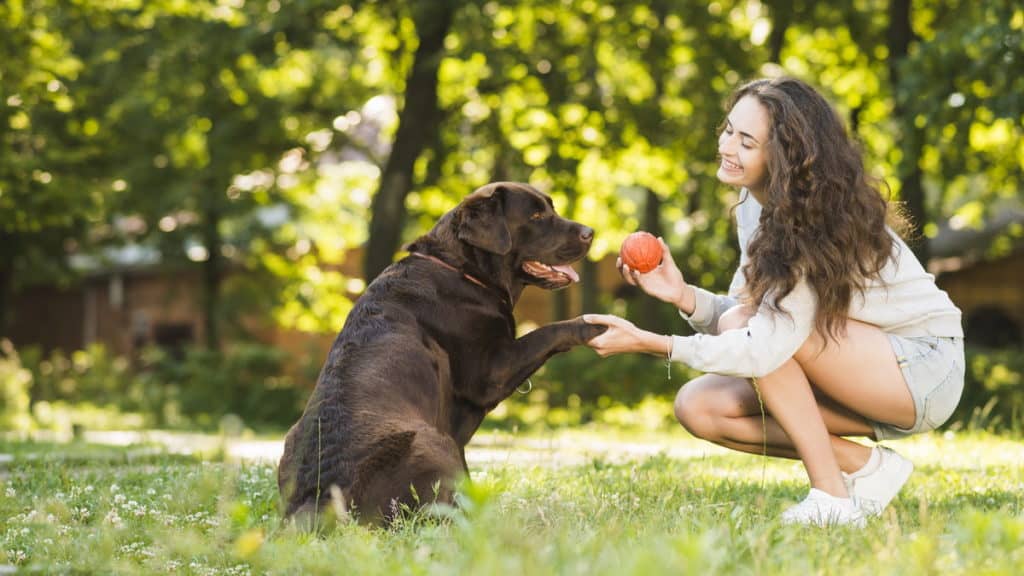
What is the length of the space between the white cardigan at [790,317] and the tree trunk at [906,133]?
670 centimetres

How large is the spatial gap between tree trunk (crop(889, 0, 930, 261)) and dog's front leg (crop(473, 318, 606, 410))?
7.21 metres

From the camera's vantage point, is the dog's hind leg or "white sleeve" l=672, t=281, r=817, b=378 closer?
the dog's hind leg

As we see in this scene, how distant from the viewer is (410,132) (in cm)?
1395

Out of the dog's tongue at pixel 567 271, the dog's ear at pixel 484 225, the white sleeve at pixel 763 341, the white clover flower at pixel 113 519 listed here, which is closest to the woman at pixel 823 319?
the white sleeve at pixel 763 341

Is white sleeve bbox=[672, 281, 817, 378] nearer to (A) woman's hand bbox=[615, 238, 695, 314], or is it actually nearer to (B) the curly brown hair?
(B) the curly brown hair

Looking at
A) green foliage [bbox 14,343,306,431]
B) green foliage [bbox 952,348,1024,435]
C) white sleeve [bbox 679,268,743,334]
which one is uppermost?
white sleeve [bbox 679,268,743,334]

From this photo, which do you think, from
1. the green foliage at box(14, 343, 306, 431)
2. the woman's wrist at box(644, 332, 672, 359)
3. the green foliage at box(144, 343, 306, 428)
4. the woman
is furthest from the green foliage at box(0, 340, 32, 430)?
the woman

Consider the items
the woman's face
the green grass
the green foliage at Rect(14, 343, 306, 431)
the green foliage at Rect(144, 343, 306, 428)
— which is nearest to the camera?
the green grass

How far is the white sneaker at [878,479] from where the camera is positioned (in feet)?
14.4

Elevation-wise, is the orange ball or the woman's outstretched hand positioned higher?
the orange ball

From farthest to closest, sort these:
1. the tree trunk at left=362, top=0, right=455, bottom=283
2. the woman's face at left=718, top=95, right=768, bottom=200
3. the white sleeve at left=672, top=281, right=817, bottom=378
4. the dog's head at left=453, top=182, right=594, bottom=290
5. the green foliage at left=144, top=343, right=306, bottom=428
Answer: the green foliage at left=144, top=343, right=306, bottom=428
the tree trunk at left=362, top=0, right=455, bottom=283
the dog's head at left=453, top=182, right=594, bottom=290
the woman's face at left=718, top=95, right=768, bottom=200
the white sleeve at left=672, top=281, right=817, bottom=378

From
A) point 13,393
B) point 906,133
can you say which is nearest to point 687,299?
point 906,133

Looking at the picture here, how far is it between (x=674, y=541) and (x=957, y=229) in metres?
19.8

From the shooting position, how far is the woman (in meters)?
4.20
